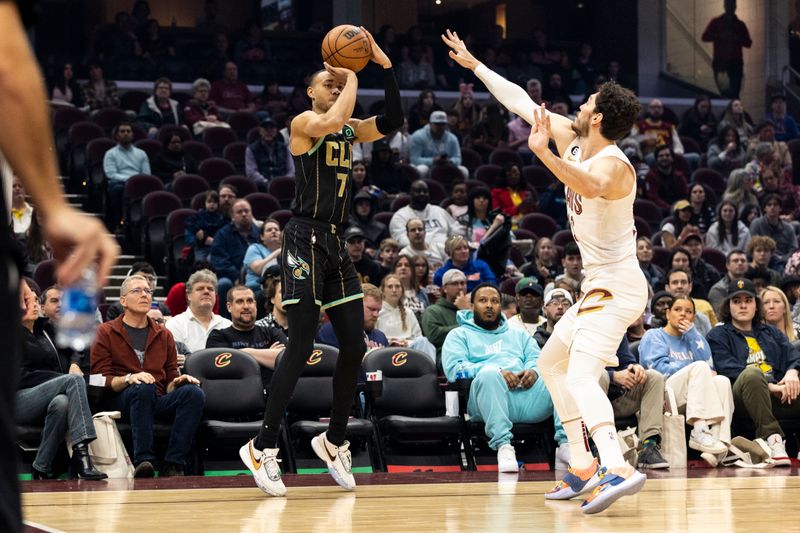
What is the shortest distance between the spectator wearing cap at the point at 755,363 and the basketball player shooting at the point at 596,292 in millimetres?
3370

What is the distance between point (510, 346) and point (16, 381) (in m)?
7.04

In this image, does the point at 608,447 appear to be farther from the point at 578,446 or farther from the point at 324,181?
the point at 324,181

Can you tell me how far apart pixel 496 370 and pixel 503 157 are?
793cm

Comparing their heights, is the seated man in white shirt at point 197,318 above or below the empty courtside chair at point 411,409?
above

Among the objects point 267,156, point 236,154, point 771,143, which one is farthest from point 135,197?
point 771,143

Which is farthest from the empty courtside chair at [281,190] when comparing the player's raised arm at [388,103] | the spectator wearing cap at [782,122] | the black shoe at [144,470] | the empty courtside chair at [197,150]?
the spectator wearing cap at [782,122]

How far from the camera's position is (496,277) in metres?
11.5

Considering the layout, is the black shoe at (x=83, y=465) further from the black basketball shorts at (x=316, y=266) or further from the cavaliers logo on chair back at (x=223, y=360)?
the black basketball shorts at (x=316, y=266)

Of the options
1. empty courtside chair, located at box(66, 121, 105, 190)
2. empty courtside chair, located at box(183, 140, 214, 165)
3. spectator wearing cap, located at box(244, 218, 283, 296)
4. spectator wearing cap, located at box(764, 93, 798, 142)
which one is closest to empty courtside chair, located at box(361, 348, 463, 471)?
spectator wearing cap, located at box(244, 218, 283, 296)

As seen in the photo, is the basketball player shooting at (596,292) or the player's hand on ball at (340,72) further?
the player's hand on ball at (340,72)

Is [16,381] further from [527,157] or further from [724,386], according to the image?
[527,157]

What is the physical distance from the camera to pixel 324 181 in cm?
579

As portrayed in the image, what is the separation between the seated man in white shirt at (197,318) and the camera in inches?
343

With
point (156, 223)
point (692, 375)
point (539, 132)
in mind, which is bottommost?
point (692, 375)
